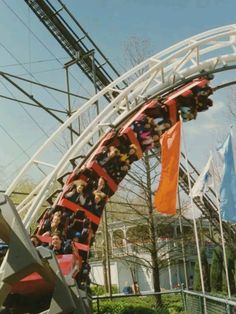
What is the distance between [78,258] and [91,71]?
9.35 m

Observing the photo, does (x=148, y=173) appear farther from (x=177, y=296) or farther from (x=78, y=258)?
(x=78, y=258)

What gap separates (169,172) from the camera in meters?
10.6

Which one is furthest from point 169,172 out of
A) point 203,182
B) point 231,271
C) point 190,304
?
point 231,271

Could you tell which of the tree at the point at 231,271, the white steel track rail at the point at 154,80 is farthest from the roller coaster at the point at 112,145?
the tree at the point at 231,271

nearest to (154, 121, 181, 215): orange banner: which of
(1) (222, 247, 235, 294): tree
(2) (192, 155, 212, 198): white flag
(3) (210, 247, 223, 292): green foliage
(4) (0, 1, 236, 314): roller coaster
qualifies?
(4) (0, 1, 236, 314): roller coaster

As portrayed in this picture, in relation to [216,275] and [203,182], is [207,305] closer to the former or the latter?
[203,182]

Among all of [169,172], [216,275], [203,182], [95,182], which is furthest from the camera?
[216,275]

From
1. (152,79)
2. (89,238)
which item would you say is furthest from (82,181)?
(152,79)

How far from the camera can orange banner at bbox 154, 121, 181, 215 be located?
33.9 ft

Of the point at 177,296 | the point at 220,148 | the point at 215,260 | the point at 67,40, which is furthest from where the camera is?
the point at 215,260

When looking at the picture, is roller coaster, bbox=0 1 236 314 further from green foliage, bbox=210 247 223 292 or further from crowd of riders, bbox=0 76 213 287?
green foliage, bbox=210 247 223 292

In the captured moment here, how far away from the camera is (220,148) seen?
13953 millimetres

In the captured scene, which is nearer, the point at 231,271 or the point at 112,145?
the point at 112,145

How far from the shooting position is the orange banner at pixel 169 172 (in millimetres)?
10328
